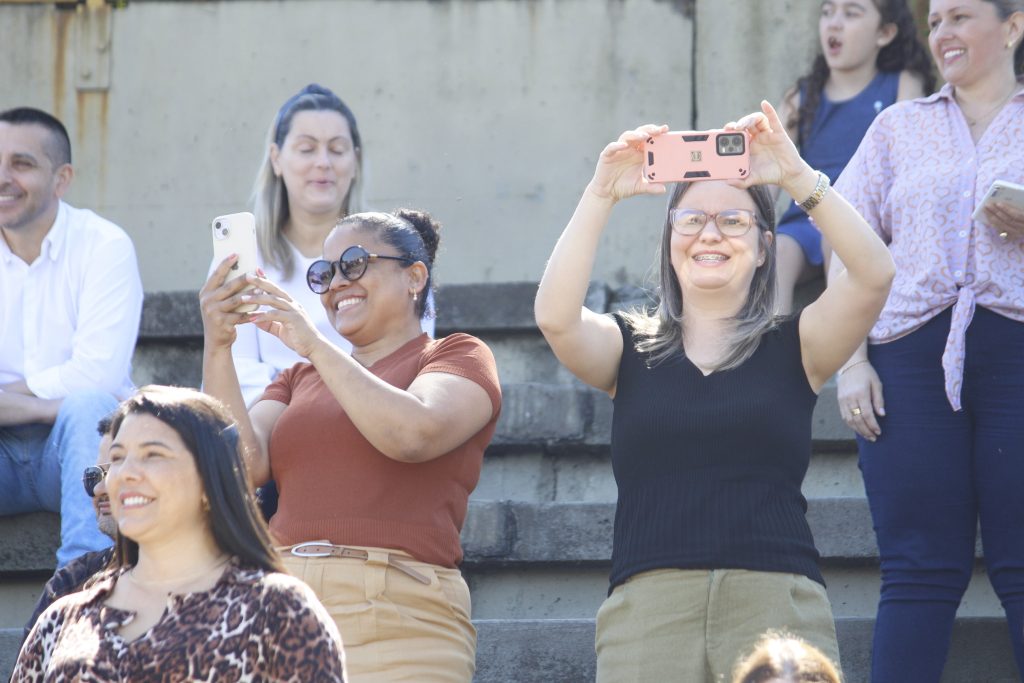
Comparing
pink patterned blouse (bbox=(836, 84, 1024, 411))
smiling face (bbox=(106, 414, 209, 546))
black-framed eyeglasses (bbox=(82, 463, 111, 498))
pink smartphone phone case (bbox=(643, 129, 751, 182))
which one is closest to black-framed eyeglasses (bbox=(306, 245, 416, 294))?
black-framed eyeglasses (bbox=(82, 463, 111, 498))

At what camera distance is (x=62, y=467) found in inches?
187

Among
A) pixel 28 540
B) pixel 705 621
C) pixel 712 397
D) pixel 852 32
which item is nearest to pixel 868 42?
pixel 852 32

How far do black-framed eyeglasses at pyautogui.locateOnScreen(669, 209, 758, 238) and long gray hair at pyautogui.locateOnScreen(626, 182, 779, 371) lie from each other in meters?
0.06

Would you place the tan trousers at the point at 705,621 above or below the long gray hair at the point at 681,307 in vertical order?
below

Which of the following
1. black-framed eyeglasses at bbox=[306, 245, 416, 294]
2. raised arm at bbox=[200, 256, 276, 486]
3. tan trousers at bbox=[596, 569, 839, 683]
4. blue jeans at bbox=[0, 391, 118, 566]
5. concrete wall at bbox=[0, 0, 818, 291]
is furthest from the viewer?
concrete wall at bbox=[0, 0, 818, 291]

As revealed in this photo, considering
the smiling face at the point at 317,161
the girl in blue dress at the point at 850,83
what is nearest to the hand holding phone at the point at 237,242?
the smiling face at the point at 317,161

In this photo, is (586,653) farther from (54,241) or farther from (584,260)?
(54,241)

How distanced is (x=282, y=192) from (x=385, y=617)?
1973 millimetres

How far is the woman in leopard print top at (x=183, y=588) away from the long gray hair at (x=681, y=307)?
3.54ft

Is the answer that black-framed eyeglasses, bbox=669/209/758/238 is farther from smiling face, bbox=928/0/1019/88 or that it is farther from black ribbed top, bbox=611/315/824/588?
smiling face, bbox=928/0/1019/88

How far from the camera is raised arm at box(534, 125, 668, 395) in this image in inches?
146

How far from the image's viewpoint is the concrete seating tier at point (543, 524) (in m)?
4.55

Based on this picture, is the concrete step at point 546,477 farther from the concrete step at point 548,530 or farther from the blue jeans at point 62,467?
the blue jeans at point 62,467

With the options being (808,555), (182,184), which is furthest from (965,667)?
(182,184)
